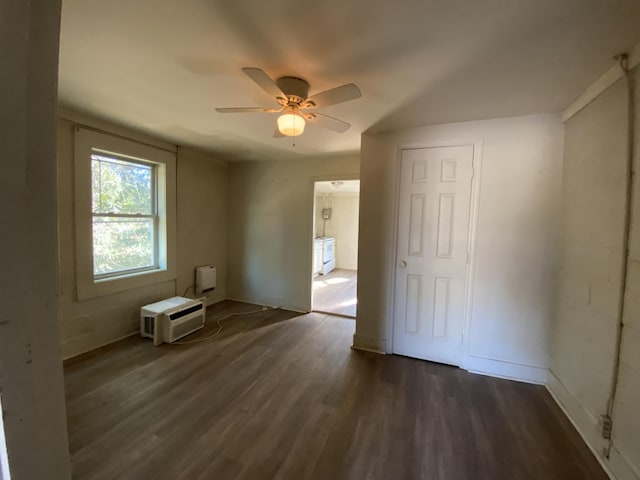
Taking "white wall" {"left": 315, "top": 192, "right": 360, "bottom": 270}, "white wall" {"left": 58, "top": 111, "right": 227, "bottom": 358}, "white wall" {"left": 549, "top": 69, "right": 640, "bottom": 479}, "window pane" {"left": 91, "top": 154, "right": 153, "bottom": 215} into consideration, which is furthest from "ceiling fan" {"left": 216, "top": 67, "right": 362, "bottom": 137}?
"white wall" {"left": 315, "top": 192, "right": 360, "bottom": 270}

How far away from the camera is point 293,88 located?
1.78m

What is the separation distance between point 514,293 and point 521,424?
1.00m

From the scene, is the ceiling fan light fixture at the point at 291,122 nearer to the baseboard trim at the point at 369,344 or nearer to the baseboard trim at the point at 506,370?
the baseboard trim at the point at 369,344

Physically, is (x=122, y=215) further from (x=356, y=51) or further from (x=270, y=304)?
(x=356, y=51)

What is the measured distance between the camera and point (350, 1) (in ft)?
3.87

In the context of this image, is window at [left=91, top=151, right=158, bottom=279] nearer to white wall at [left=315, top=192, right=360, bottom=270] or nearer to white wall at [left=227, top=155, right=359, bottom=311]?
white wall at [left=227, top=155, right=359, bottom=311]

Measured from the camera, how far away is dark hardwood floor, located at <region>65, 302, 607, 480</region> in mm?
1548

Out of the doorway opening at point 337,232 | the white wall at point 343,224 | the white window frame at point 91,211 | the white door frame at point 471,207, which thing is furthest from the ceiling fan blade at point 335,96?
the white wall at point 343,224

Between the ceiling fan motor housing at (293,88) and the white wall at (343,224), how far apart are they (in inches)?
228

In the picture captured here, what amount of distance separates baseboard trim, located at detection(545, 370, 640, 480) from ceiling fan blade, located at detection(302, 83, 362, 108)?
2.47m

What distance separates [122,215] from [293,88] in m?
2.50

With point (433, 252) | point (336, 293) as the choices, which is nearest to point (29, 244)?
point (433, 252)

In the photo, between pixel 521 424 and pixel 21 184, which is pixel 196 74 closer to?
pixel 21 184

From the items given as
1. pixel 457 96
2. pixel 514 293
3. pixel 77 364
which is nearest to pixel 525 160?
pixel 457 96
